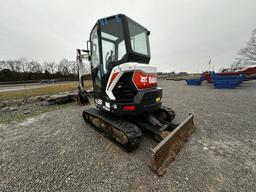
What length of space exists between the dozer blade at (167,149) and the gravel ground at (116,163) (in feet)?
0.32

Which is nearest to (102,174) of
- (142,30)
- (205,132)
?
(205,132)

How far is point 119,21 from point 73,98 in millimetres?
6110

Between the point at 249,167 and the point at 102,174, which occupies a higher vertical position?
the point at 249,167

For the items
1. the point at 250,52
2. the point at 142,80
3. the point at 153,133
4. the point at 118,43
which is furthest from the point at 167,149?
the point at 250,52

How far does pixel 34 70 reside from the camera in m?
53.7

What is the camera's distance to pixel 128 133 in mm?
2205

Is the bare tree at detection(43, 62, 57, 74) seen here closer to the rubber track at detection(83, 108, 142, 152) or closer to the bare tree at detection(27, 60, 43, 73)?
the bare tree at detection(27, 60, 43, 73)

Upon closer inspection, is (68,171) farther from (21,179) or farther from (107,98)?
(107,98)

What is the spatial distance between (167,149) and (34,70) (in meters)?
68.5

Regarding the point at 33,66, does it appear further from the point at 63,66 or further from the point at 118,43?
the point at 118,43

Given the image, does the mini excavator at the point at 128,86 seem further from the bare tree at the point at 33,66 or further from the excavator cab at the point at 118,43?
the bare tree at the point at 33,66

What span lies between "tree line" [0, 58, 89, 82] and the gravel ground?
3613cm

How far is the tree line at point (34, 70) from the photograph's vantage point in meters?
38.5

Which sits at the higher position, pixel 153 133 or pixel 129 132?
pixel 129 132
